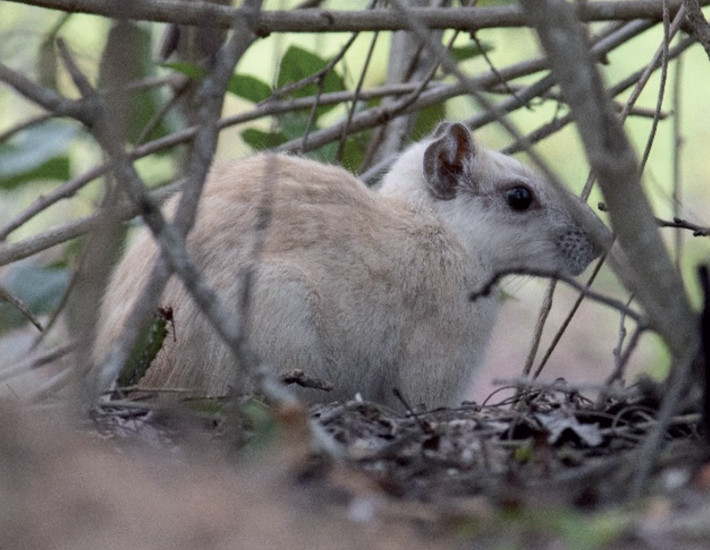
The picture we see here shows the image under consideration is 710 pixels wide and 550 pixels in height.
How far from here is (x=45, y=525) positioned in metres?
2.65

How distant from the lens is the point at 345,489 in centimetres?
294

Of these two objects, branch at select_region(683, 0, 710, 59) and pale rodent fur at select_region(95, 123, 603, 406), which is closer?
branch at select_region(683, 0, 710, 59)

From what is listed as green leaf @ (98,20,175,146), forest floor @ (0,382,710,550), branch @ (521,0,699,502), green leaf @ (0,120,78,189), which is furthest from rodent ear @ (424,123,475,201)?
branch @ (521,0,699,502)

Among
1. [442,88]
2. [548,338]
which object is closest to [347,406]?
[442,88]

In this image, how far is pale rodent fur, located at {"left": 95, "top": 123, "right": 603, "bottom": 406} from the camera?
4910mm

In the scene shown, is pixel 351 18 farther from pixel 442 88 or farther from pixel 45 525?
pixel 45 525

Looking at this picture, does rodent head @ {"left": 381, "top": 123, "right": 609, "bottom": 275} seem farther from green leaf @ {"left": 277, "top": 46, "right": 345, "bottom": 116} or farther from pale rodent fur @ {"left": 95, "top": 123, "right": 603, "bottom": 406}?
green leaf @ {"left": 277, "top": 46, "right": 345, "bottom": 116}

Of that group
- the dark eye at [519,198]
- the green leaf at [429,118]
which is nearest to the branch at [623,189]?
the dark eye at [519,198]

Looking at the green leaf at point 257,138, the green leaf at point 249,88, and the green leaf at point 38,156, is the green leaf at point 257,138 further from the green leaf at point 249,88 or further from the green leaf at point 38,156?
the green leaf at point 38,156

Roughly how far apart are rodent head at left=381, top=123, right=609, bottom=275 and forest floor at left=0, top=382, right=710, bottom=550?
231cm

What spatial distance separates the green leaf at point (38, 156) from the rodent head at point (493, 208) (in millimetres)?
1894

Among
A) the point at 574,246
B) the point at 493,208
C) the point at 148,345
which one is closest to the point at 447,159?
the point at 493,208

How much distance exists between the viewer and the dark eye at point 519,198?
Answer: 606cm

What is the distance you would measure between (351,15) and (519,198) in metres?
1.39
